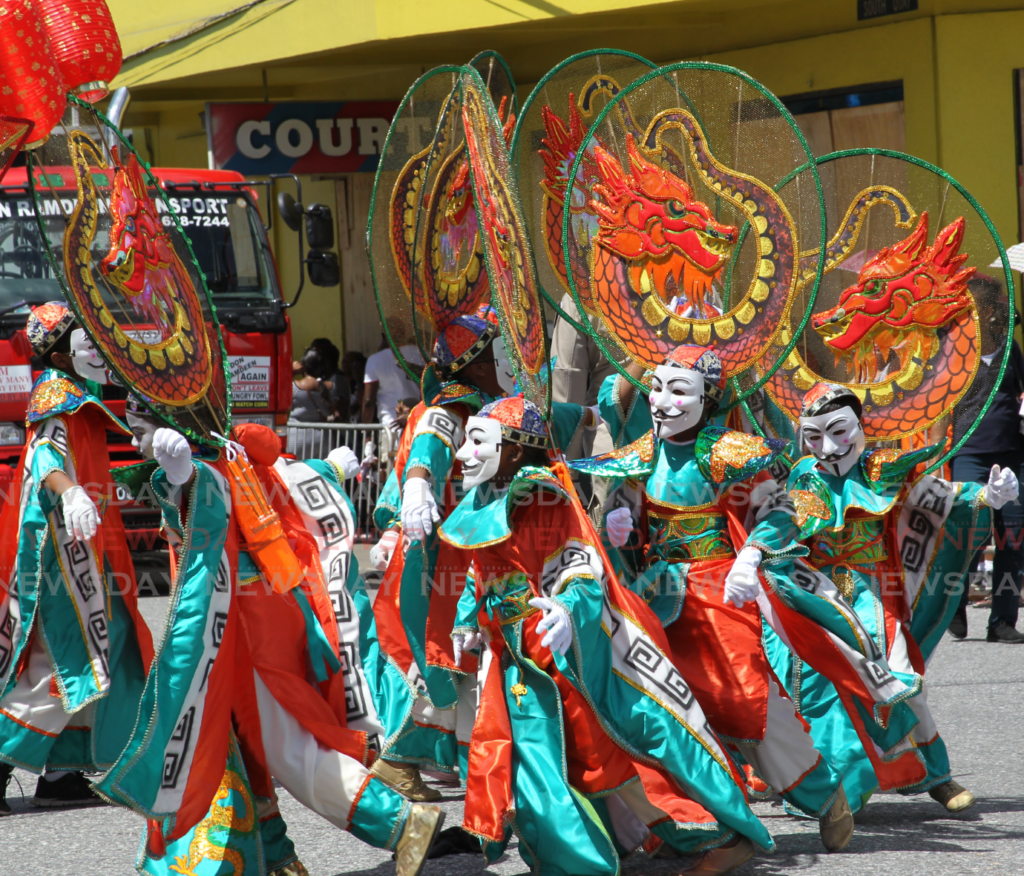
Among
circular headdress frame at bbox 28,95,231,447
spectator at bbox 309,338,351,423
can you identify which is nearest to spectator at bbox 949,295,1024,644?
circular headdress frame at bbox 28,95,231,447

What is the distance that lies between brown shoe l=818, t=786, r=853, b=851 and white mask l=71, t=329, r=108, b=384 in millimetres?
2847

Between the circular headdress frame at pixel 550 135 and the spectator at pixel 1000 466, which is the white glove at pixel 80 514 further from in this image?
the spectator at pixel 1000 466

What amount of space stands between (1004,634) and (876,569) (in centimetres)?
330

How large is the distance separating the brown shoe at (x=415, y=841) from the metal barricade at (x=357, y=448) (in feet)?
23.6

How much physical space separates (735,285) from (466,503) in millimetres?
1318

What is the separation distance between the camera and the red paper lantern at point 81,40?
5.79m

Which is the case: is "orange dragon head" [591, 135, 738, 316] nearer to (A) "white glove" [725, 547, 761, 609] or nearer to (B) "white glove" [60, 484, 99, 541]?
(A) "white glove" [725, 547, 761, 609]

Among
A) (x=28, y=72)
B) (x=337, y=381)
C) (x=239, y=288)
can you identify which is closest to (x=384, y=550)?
(x=28, y=72)

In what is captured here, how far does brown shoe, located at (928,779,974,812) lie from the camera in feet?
16.9

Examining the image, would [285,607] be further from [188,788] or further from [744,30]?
[744,30]

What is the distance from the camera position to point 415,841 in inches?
163

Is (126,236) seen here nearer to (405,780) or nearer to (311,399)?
(405,780)

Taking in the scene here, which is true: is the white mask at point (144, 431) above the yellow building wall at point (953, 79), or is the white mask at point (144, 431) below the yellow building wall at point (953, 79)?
below

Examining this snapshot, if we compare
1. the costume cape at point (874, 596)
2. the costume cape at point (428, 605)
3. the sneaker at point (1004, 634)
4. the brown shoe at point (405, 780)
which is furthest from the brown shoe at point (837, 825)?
the sneaker at point (1004, 634)
